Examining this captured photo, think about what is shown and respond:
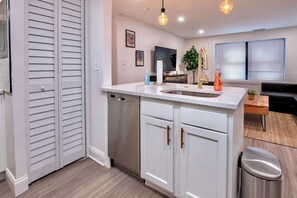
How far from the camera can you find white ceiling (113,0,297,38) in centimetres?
346

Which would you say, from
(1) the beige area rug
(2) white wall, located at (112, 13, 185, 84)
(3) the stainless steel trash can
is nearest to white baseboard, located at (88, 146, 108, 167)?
(3) the stainless steel trash can

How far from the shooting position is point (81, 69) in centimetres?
219

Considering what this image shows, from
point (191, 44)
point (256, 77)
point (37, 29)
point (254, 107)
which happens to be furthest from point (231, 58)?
point (37, 29)

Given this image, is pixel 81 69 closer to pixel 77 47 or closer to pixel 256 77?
pixel 77 47

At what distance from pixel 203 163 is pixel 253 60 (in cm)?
606

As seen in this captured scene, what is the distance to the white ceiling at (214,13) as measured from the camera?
11.3 feet

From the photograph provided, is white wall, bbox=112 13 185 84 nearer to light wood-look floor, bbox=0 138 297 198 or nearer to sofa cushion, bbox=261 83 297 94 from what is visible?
light wood-look floor, bbox=0 138 297 198

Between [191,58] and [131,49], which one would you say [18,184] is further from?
[191,58]

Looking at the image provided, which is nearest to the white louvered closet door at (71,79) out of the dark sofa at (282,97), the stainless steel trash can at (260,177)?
the stainless steel trash can at (260,177)

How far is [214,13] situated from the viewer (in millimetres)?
4066

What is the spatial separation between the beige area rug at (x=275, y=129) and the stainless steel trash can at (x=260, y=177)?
1.89 m

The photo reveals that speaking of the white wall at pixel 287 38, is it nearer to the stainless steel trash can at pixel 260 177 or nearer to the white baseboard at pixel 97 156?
the stainless steel trash can at pixel 260 177

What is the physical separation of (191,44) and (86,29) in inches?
229

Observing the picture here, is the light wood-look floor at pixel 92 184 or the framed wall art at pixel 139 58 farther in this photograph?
the framed wall art at pixel 139 58
